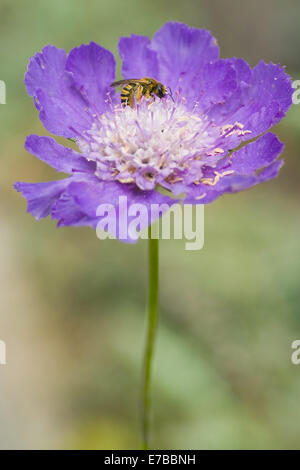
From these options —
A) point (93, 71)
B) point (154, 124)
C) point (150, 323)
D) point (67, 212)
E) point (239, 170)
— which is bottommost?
point (150, 323)

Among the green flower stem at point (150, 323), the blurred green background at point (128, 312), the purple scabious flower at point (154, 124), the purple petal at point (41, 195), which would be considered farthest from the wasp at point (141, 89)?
the blurred green background at point (128, 312)

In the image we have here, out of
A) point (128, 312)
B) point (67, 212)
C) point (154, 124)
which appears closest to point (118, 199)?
point (67, 212)

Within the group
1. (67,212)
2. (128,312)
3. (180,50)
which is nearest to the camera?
(67,212)

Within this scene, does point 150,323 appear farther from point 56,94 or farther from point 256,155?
point 56,94

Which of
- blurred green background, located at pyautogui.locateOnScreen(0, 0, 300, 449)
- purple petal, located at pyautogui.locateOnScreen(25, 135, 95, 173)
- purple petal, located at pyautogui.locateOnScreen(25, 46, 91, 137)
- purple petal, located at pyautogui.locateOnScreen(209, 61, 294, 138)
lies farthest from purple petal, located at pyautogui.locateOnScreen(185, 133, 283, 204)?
blurred green background, located at pyautogui.locateOnScreen(0, 0, 300, 449)

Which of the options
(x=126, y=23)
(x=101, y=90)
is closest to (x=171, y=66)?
(x=101, y=90)

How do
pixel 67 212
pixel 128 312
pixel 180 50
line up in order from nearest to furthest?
1. pixel 67 212
2. pixel 180 50
3. pixel 128 312

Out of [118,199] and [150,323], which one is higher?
[118,199]
